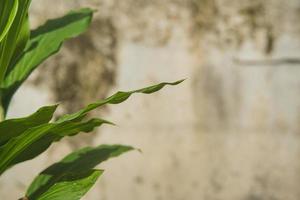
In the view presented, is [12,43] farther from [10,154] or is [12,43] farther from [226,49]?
[226,49]

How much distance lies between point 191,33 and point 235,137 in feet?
1.54

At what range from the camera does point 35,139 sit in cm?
105

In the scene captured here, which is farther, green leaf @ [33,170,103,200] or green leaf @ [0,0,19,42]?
green leaf @ [33,170,103,200]

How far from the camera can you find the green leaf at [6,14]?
95 centimetres

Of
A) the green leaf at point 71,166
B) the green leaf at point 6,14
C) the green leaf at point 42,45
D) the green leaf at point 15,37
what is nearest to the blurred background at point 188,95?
the green leaf at point 42,45

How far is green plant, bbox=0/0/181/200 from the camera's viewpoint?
39.8 inches

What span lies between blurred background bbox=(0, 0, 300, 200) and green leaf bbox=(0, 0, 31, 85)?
1.16m

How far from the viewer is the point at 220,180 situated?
242 cm

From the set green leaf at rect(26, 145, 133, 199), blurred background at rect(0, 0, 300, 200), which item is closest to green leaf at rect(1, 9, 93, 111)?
green leaf at rect(26, 145, 133, 199)

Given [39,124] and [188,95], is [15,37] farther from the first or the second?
[188,95]

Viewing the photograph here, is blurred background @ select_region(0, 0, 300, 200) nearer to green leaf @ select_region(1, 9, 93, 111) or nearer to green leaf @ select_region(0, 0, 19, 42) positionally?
green leaf @ select_region(1, 9, 93, 111)

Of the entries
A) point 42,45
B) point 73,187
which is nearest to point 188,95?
point 42,45

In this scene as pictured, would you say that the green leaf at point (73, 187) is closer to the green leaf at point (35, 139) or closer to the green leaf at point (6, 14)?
the green leaf at point (35, 139)

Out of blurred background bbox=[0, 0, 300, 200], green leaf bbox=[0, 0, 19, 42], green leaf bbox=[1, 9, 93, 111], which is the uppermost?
green leaf bbox=[0, 0, 19, 42]
